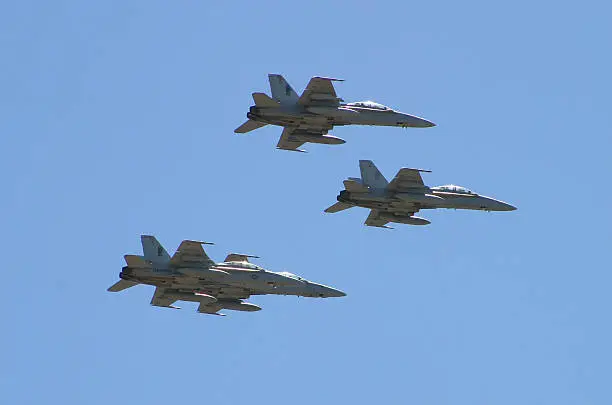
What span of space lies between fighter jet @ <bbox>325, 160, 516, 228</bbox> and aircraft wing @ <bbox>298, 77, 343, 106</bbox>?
4.83 m

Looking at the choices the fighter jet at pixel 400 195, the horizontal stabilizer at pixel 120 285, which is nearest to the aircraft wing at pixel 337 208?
the fighter jet at pixel 400 195

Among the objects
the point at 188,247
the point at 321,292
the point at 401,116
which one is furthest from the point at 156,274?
the point at 401,116

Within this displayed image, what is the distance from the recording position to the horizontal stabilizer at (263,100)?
107 meters

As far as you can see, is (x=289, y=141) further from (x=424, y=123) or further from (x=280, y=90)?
(x=424, y=123)

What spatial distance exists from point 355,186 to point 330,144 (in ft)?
10.1

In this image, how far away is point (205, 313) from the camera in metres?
114

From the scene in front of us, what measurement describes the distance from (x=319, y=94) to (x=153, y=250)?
13.2 m

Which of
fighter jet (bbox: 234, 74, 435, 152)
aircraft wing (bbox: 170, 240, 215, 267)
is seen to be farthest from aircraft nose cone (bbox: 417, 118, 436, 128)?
aircraft wing (bbox: 170, 240, 215, 267)

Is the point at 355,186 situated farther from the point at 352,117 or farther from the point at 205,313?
the point at 205,313

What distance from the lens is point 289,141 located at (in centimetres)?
11088

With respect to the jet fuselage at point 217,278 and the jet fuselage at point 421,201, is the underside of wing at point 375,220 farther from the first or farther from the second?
the jet fuselage at point 217,278

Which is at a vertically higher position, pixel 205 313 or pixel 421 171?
pixel 421 171

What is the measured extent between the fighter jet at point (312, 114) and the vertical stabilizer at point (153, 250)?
8.29 meters

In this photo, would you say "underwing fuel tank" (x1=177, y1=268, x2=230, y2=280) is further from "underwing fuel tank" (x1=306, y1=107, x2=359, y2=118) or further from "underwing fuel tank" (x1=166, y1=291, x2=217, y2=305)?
"underwing fuel tank" (x1=306, y1=107, x2=359, y2=118)
